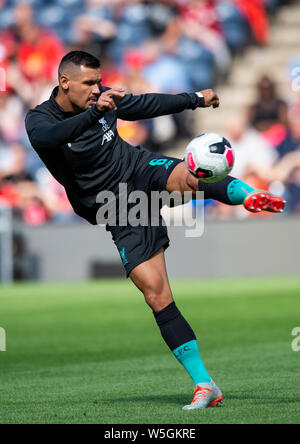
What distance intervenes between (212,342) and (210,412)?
12.9 ft

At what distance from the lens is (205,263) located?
1792 cm

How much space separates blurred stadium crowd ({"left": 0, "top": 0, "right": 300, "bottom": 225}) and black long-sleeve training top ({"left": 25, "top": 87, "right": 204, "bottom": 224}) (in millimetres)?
12168

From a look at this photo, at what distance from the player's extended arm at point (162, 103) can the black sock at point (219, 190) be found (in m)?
0.55

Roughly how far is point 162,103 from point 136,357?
3.01m

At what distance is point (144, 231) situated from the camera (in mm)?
5664

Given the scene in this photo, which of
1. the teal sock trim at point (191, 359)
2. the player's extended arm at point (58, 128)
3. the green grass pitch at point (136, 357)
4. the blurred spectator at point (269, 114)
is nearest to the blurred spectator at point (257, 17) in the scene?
the blurred spectator at point (269, 114)

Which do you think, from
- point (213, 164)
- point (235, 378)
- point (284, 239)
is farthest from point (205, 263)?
point (213, 164)

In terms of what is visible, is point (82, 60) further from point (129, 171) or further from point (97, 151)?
point (129, 171)

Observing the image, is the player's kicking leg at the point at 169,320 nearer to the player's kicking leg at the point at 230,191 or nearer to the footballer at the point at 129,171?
the footballer at the point at 129,171

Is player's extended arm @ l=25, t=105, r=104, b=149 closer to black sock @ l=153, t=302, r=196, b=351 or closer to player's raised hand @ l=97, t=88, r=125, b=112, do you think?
player's raised hand @ l=97, t=88, r=125, b=112

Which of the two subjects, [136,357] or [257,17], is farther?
[257,17]

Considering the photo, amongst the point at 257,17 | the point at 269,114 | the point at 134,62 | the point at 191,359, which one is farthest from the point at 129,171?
the point at 257,17

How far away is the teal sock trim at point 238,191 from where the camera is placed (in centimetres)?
518

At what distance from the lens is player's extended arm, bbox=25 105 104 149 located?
504cm
